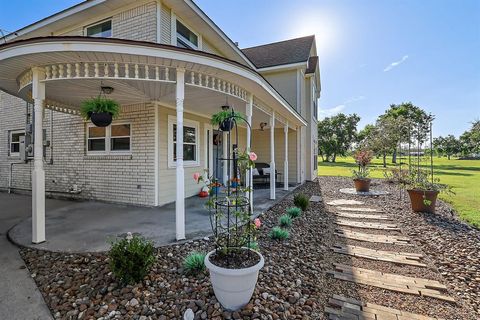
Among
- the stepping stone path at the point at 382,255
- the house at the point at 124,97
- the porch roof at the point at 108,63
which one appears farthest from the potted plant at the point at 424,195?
the porch roof at the point at 108,63

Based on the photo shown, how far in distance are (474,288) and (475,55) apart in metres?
11.0

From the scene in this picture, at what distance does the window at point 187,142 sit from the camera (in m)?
6.85

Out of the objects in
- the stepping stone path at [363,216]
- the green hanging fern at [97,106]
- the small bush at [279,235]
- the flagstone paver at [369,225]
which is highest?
the green hanging fern at [97,106]

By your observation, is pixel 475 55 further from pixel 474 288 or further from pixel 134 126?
pixel 134 126

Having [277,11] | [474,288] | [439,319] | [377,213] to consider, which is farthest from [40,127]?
[277,11]

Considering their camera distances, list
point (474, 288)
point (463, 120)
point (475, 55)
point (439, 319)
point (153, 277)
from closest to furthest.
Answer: point (439, 319)
point (153, 277)
point (474, 288)
point (475, 55)
point (463, 120)

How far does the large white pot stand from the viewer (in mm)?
2240

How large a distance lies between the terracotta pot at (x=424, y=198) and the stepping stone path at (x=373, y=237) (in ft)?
7.62

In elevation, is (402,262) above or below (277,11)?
below

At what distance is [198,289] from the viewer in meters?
2.64

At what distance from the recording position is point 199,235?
13.7ft

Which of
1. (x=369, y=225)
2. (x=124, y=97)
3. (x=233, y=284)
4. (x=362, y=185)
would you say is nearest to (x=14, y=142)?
(x=124, y=97)

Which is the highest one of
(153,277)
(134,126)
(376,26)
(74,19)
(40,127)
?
(376,26)

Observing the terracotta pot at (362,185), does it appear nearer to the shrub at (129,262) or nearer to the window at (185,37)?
the window at (185,37)
